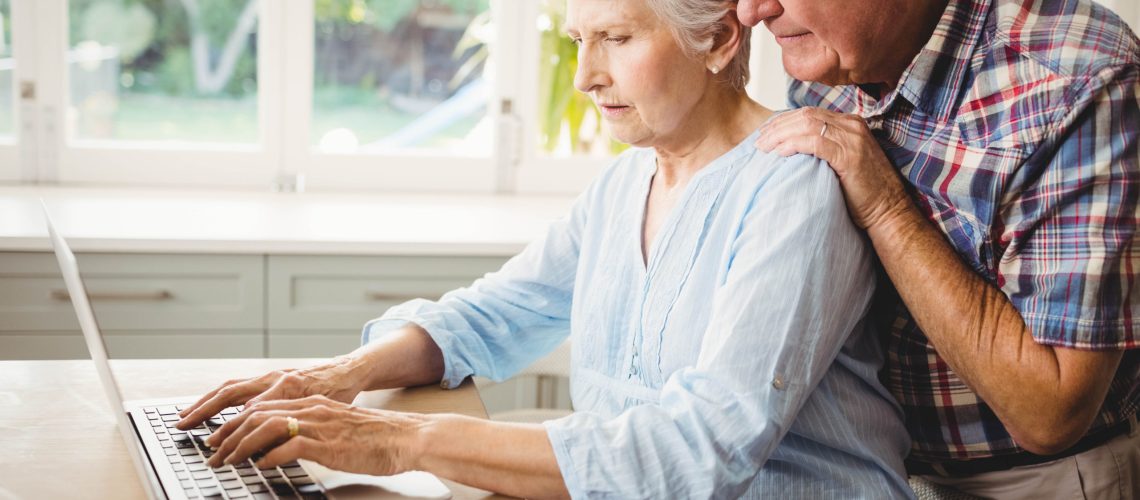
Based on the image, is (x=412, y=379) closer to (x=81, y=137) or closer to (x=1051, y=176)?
(x=1051, y=176)

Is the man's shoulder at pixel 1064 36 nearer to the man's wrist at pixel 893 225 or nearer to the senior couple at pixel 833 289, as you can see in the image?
the senior couple at pixel 833 289

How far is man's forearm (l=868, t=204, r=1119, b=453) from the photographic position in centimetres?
119

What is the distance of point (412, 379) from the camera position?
1.44 meters

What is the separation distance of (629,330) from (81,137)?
208 centimetres

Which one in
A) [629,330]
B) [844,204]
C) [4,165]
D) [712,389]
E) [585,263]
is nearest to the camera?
[712,389]

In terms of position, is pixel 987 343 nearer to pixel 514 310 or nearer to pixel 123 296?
pixel 514 310

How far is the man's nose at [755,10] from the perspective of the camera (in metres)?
1.30

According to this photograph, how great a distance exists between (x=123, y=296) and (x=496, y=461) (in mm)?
1511

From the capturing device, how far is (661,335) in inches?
50.7

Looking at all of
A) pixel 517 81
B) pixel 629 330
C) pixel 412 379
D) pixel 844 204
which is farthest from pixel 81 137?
pixel 844 204

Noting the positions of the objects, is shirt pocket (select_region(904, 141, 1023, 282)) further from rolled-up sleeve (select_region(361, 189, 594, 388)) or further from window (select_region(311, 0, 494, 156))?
window (select_region(311, 0, 494, 156))

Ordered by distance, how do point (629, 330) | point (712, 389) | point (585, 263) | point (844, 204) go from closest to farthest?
1. point (712, 389)
2. point (844, 204)
3. point (629, 330)
4. point (585, 263)

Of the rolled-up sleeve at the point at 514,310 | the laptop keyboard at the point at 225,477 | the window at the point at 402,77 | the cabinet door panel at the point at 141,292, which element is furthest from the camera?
the window at the point at 402,77

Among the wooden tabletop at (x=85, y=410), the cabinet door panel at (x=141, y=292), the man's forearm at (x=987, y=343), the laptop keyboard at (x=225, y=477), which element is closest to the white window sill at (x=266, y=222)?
the cabinet door panel at (x=141, y=292)
